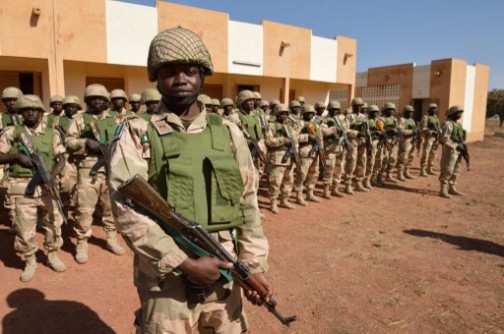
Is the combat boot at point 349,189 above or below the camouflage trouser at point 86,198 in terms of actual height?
below

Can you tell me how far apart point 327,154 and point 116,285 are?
540 cm

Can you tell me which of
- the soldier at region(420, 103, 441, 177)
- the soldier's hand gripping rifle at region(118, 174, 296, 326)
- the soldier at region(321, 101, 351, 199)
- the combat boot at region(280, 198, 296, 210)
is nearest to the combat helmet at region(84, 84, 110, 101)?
the soldier's hand gripping rifle at region(118, 174, 296, 326)

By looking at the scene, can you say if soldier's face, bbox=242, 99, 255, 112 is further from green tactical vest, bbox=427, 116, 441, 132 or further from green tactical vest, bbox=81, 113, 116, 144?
green tactical vest, bbox=427, 116, 441, 132

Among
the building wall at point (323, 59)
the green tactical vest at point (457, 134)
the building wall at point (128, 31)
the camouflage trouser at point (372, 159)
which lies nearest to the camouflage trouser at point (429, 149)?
the green tactical vest at point (457, 134)

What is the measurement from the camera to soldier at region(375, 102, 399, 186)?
380 inches

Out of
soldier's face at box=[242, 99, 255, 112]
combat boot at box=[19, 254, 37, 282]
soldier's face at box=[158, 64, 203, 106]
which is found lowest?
combat boot at box=[19, 254, 37, 282]

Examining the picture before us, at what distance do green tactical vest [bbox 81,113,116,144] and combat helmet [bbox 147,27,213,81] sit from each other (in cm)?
325

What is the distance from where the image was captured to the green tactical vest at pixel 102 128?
15.8ft

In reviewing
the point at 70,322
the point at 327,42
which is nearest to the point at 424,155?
the point at 327,42

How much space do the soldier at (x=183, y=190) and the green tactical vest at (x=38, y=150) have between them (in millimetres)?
3019

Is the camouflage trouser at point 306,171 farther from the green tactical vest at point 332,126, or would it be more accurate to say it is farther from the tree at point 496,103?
the tree at point 496,103

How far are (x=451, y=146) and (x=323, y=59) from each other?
10.3m

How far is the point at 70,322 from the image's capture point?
3393 mm

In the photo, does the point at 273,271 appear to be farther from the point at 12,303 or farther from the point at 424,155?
the point at 424,155
